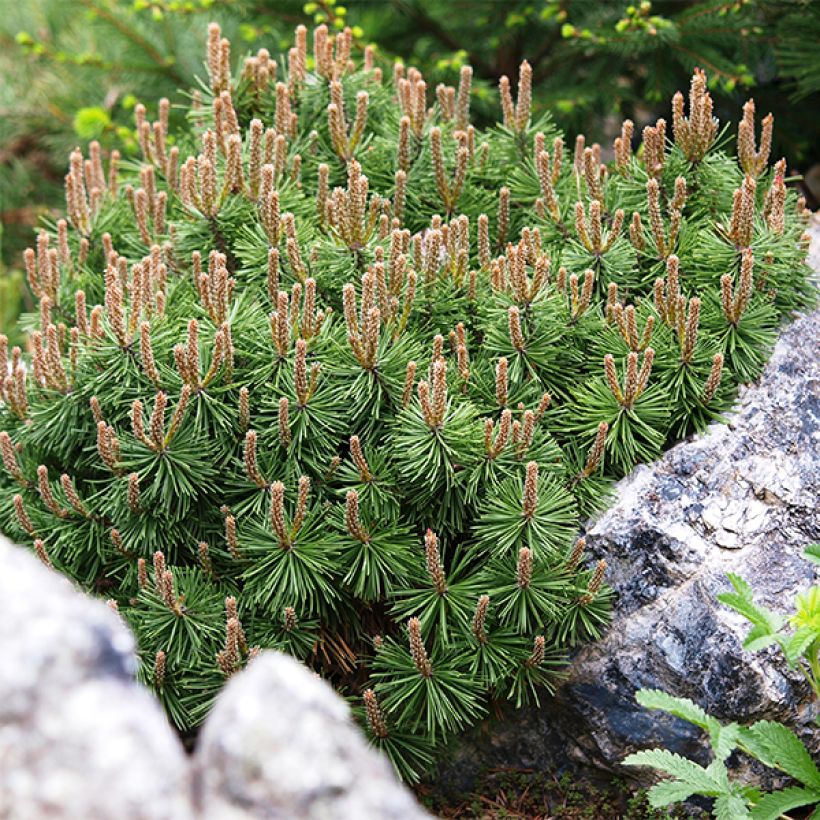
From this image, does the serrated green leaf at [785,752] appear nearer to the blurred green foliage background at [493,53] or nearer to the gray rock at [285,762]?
the gray rock at [285,762]

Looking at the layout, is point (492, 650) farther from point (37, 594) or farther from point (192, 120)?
point (192, 120)

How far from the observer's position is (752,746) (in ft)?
7.84

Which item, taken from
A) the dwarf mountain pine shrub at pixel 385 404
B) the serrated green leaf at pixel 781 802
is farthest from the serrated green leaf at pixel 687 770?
the dwarf mountain pine shrub at pixel 385 404

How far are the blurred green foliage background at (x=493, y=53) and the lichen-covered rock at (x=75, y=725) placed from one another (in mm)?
3121

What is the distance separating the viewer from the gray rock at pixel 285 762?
1152 mm

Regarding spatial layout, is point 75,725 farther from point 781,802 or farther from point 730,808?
point 781,802

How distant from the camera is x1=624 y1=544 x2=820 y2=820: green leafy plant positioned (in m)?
2.24

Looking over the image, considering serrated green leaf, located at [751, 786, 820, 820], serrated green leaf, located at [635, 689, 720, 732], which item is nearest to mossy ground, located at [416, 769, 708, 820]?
serrated green leaf, located at [751, 786, 820, 820]

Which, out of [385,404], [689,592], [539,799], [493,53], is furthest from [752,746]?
[493,53]

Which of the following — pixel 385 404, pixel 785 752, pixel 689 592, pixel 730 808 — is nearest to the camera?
pixel 730 808

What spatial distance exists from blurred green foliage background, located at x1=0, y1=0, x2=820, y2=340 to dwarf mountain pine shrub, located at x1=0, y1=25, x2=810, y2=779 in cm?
109

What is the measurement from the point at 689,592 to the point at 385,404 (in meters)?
0.91

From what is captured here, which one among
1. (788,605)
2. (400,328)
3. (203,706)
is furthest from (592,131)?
(203,706)

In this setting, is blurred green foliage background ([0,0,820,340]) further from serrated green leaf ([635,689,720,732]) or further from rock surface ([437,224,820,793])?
serrated green leaf ([635,689,720,732])
